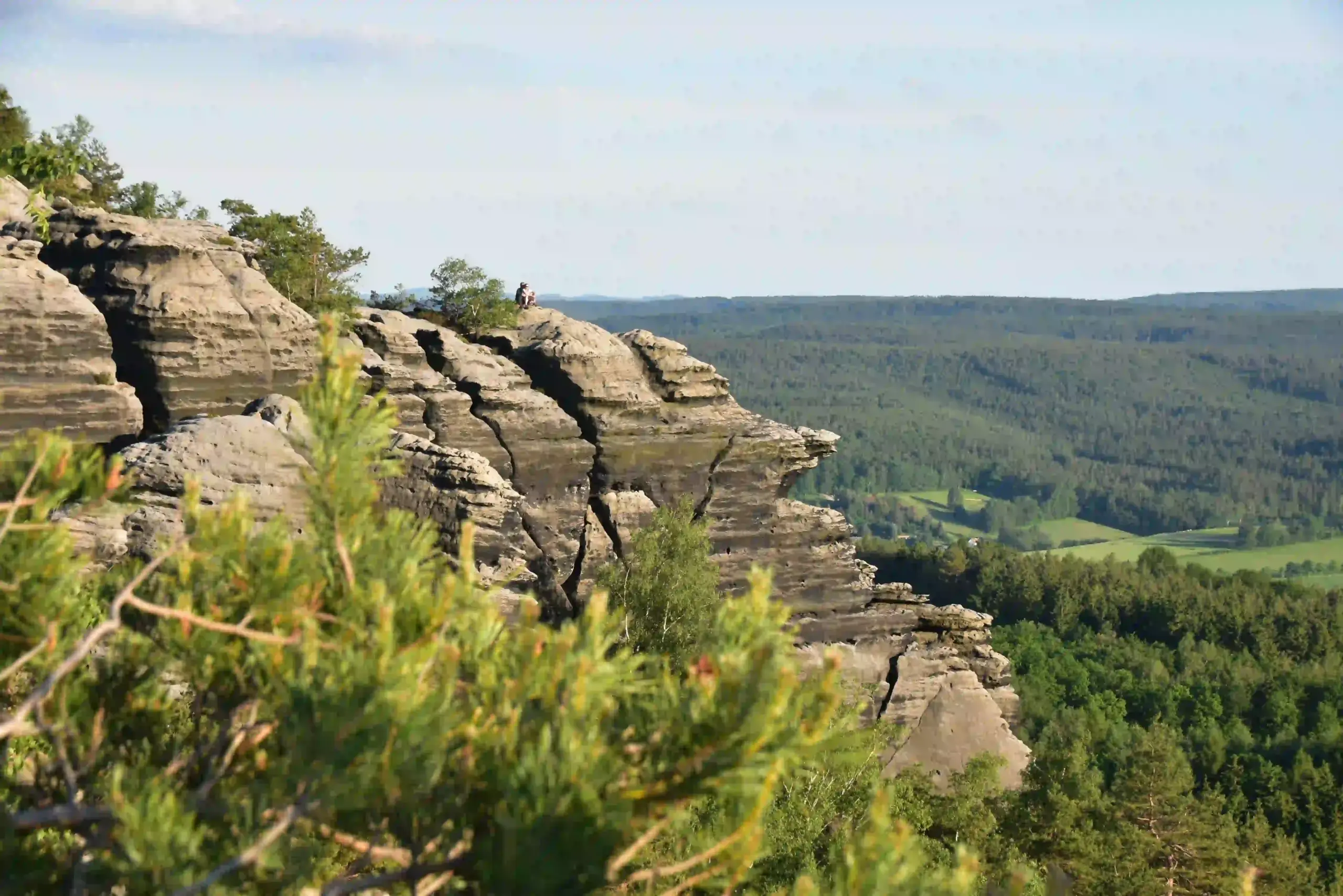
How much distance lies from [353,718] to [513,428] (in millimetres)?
33536

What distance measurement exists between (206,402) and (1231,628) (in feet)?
260

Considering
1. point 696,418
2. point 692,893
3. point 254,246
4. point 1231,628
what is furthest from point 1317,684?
point 692,893

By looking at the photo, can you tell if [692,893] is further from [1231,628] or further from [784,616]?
[1231,628]

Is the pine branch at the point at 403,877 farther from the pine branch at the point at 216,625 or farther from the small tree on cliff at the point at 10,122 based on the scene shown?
the small tree on cliff at the point at 10,122

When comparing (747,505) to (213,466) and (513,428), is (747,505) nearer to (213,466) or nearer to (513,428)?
(513,428)

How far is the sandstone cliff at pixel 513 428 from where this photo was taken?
106 ft

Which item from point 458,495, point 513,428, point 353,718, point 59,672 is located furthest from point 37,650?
point 513,428

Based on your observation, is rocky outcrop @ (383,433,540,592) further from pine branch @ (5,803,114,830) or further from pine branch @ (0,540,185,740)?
pine branch @ (0,540,185,740)

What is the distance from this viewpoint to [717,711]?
738cm

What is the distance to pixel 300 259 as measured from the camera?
4278cm

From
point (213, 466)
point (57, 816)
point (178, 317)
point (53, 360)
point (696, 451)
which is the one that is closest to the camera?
point (57, 816)

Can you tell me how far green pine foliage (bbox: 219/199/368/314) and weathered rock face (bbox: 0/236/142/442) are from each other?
30.0 feet

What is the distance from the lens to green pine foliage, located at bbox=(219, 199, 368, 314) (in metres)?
42.8

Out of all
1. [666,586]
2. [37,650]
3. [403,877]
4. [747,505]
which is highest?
[37,650]
